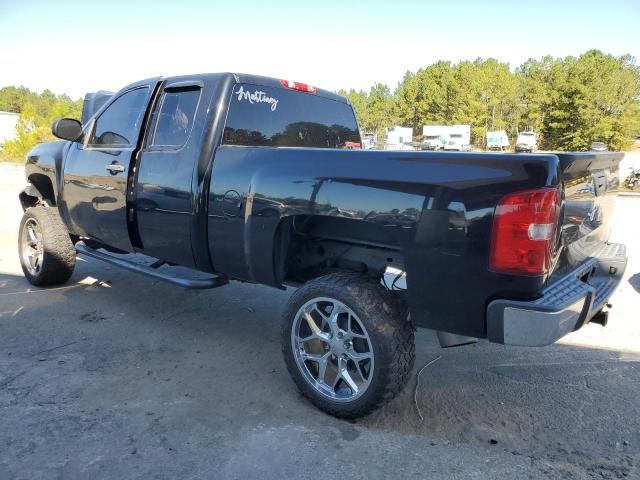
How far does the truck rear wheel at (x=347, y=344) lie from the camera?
2.82 m

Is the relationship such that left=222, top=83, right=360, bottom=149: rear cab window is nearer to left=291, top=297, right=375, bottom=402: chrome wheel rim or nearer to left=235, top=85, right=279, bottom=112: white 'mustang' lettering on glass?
left=235, top=85, right=279, bottom=112: white 'mustang' lettering on glass

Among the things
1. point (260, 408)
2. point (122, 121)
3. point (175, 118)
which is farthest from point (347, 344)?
point (122, 121)

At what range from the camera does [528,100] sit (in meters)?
59.3

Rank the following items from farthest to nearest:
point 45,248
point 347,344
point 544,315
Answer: point 45,248, point 347,344, point 544,315

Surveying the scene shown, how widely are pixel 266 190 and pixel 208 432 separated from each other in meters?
1.44

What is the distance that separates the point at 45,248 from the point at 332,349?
3.57m

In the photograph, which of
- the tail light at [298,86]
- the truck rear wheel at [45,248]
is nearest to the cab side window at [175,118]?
the tail light at [298,86]

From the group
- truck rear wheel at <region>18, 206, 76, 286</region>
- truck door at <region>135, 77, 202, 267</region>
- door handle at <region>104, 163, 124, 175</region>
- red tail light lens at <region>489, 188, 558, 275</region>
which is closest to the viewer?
red tail light lens at <region>489, 188, 558, 275</region>

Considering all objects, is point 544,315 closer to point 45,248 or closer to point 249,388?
point 249,388

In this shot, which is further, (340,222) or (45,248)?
(45,248)

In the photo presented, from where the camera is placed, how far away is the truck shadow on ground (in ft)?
9.38

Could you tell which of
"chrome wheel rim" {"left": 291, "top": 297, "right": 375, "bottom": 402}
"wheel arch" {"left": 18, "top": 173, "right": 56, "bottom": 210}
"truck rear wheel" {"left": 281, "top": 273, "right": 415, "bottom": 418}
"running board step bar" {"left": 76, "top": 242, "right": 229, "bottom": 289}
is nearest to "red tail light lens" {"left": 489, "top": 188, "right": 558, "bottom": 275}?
"truck rear wheel" {"left": 281, "top": 273, "right": 415, "bottom": 418}

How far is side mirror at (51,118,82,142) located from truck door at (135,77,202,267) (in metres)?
1.04

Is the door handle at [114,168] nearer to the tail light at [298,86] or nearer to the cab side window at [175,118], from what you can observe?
the cab side window at [175,118]
